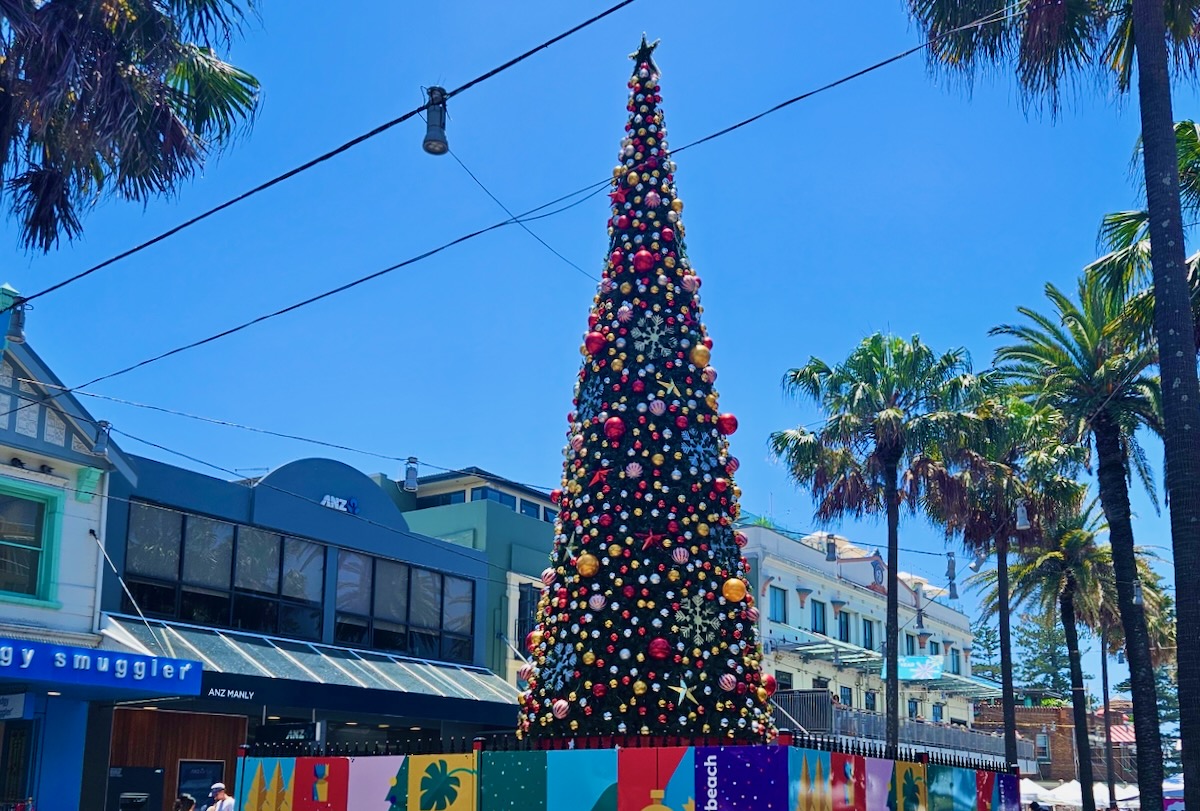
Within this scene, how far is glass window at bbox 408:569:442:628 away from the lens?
2698 centimetres

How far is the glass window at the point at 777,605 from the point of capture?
4016 centimetres

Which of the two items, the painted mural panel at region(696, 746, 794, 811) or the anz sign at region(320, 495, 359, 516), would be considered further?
the anz sign at region(320, 495, 359, 516)

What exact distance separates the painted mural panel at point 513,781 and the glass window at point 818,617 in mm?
32470

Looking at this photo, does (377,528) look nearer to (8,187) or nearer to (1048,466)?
(8,187)

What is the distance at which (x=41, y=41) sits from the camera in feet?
40.7

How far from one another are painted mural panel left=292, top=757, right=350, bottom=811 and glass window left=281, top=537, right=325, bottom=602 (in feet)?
35.0

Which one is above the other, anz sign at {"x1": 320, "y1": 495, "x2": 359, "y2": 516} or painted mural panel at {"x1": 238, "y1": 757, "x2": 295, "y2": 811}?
anz sign at {"x1": 320, "y1": 495, "x2": 359, "y2": 516}

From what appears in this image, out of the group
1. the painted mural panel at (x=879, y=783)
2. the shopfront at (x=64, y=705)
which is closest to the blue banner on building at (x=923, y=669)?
the shopfront at (x=64, y=705)

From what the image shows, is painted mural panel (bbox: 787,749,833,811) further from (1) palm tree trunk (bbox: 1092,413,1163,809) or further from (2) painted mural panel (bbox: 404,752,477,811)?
(1) palm tree trunk (bbox: 1092,413,1163,809)

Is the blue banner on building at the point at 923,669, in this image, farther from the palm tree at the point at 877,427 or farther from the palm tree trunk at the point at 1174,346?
the palm tree trunk at the point at 1174,346

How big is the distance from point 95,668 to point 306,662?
589cm

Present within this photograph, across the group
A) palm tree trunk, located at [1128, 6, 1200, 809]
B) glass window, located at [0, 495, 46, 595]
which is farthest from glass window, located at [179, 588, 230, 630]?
palm tree trunk, located at [1128, 6, 1200, 809]

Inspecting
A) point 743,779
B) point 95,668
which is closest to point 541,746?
point 743,779

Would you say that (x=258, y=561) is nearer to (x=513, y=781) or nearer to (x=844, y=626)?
(x=513, y=781)
